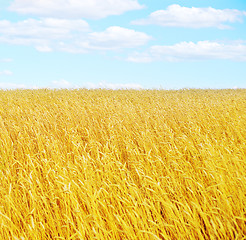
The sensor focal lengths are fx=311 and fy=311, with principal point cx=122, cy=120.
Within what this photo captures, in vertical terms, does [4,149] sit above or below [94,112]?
below

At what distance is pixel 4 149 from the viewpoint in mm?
5277

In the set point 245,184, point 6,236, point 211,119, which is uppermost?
point 211,119

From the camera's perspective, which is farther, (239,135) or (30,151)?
(239,135)

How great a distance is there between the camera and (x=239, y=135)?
618cm

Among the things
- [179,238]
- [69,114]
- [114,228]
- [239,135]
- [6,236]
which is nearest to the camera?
[179,238]

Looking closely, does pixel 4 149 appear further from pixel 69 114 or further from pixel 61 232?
pixel 61 232

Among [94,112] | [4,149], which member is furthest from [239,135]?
[4,149]

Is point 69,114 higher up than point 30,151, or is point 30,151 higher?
point 69,114

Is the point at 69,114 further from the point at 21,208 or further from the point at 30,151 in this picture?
the point at 21,208

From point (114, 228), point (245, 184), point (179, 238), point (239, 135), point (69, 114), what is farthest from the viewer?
point (69, 114)

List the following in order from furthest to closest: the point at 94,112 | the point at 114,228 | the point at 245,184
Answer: the point at 94,112 → the point at 245,184 → the point at 114,228

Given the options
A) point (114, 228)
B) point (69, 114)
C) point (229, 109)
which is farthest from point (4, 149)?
point (229, 109)

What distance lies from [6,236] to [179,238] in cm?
159

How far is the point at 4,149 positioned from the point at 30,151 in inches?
19.7
